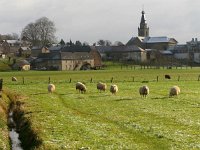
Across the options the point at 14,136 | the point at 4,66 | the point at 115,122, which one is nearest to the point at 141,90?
the point at 115,122

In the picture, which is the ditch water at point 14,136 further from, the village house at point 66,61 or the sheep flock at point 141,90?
the village house at point 66,61

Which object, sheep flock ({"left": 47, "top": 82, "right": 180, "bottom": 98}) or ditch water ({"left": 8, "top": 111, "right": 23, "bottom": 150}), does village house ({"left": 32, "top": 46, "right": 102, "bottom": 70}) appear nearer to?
sheep flock ({"left": 47, "top": 82, "right": 180, "bottom": 98})

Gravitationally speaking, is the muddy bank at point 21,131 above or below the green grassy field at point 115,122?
below

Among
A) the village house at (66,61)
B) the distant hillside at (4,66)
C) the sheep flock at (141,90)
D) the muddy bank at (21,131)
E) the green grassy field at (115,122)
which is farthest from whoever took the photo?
the village house at (66,61)

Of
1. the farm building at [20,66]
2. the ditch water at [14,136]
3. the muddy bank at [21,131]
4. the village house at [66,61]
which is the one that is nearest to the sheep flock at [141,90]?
the muddy bank at [21,131]

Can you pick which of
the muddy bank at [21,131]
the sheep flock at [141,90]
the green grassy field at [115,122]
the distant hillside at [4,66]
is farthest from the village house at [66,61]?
the muddy bank at [21,131]

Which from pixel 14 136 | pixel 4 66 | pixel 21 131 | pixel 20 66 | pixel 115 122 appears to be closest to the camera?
pixel 14 136

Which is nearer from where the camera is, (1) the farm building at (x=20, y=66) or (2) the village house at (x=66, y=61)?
(1) the farm building at (x=20, y=66)

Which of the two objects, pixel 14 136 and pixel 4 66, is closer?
pixel 14 136

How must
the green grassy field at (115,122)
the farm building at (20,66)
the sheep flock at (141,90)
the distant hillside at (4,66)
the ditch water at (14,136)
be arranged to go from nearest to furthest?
the green grassy field at (115,122) → the ditch water at (14,136) → the sheep flock at (141,90) → the distant hillside at (4,66) → the farm building at (20,66)

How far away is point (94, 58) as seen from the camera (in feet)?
616

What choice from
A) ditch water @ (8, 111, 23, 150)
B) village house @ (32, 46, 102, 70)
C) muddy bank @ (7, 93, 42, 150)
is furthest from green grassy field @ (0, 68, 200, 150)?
village house @ (32, 46, 102, 70)

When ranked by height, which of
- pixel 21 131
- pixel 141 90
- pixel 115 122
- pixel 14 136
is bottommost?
pixel 14 136

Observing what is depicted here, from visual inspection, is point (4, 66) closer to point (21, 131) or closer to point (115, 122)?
point (21, 131)
